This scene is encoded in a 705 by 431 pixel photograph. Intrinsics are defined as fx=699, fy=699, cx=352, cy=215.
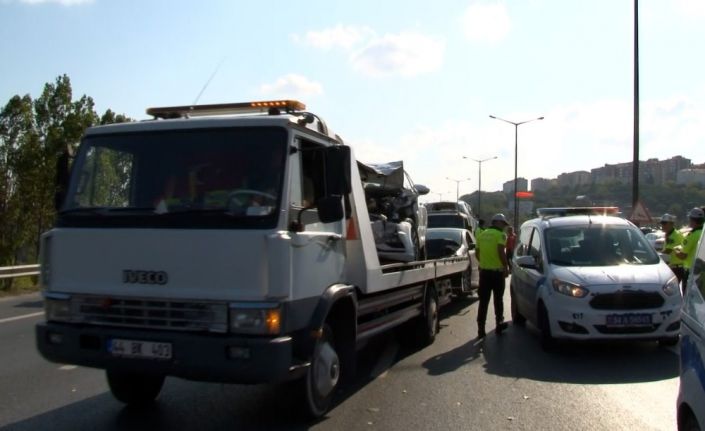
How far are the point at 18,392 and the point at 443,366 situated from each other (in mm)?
4701

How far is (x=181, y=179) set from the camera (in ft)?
18.1

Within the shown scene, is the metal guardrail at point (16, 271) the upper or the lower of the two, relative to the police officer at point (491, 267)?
lower

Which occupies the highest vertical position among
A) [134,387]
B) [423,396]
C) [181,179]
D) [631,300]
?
[181,179]

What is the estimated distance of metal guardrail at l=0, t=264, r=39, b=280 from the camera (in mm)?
17453

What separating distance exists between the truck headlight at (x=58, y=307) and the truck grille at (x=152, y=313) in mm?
63

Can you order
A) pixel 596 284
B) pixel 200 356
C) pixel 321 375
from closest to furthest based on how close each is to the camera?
pixel 200 356 → pixel 321 375 → pixel 596 284

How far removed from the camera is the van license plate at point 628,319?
8.66 m

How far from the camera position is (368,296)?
23.4 ft

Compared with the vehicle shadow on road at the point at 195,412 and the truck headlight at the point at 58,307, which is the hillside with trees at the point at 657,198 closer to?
the vehicle shadow on road at the point at 195,412

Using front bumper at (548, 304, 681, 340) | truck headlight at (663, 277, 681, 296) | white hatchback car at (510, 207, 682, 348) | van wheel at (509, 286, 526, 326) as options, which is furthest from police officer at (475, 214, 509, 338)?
truck headlight at (663, 277, 681, 296)

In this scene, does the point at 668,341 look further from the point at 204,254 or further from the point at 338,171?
the point at 204,254

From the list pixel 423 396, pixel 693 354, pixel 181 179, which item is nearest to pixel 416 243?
pixel 423 396

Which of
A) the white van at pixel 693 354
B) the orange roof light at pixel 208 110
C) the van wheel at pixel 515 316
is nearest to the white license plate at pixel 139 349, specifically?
the orange roof light at pixel 208 110

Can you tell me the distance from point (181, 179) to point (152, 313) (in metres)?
1.07
